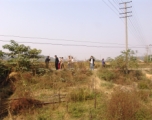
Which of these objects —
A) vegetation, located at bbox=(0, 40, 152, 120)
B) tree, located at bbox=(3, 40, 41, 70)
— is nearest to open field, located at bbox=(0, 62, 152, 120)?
vegetation, located at bbox=(0, 40, 152, 120)

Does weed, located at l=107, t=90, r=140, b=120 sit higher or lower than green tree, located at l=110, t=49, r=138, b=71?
lower

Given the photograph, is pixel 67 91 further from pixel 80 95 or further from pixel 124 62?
pixel 124 62

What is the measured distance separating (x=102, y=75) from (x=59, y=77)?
170 inches

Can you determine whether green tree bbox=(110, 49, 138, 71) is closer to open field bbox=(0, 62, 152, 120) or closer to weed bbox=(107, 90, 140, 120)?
open field bbox=(0, 62, 152, 120)

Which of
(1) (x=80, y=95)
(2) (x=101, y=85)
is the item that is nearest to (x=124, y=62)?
(2) (x=101, y=85)

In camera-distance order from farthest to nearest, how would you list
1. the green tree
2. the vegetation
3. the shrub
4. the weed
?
the green tree → the shrub → the vegetation → the weed

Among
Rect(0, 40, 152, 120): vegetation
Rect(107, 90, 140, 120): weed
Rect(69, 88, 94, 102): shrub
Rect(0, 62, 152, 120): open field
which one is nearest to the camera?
Rect(107, 90, 140, 120): weed

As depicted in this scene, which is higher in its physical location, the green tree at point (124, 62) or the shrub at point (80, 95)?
the green tree at point (124, 62)

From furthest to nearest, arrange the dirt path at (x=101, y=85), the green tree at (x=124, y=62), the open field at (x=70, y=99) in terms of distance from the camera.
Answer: the green tree at (x=124, y=62), the dirt path at (x=101, y=85), the open field at (x=70, y=99)

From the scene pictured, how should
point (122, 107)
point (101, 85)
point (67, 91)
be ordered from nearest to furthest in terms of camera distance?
1. point (122, 107)
2. point (67, 91)
3. point (101, 85)

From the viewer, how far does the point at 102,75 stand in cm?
1983

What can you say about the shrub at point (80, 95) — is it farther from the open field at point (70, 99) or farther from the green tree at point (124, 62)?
the green tree at point (124, 62)

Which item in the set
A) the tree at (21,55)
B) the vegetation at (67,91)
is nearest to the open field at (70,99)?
the vegetation at (67,91)

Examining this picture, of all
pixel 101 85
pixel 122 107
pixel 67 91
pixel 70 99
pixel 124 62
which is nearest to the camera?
pixel 122 107
